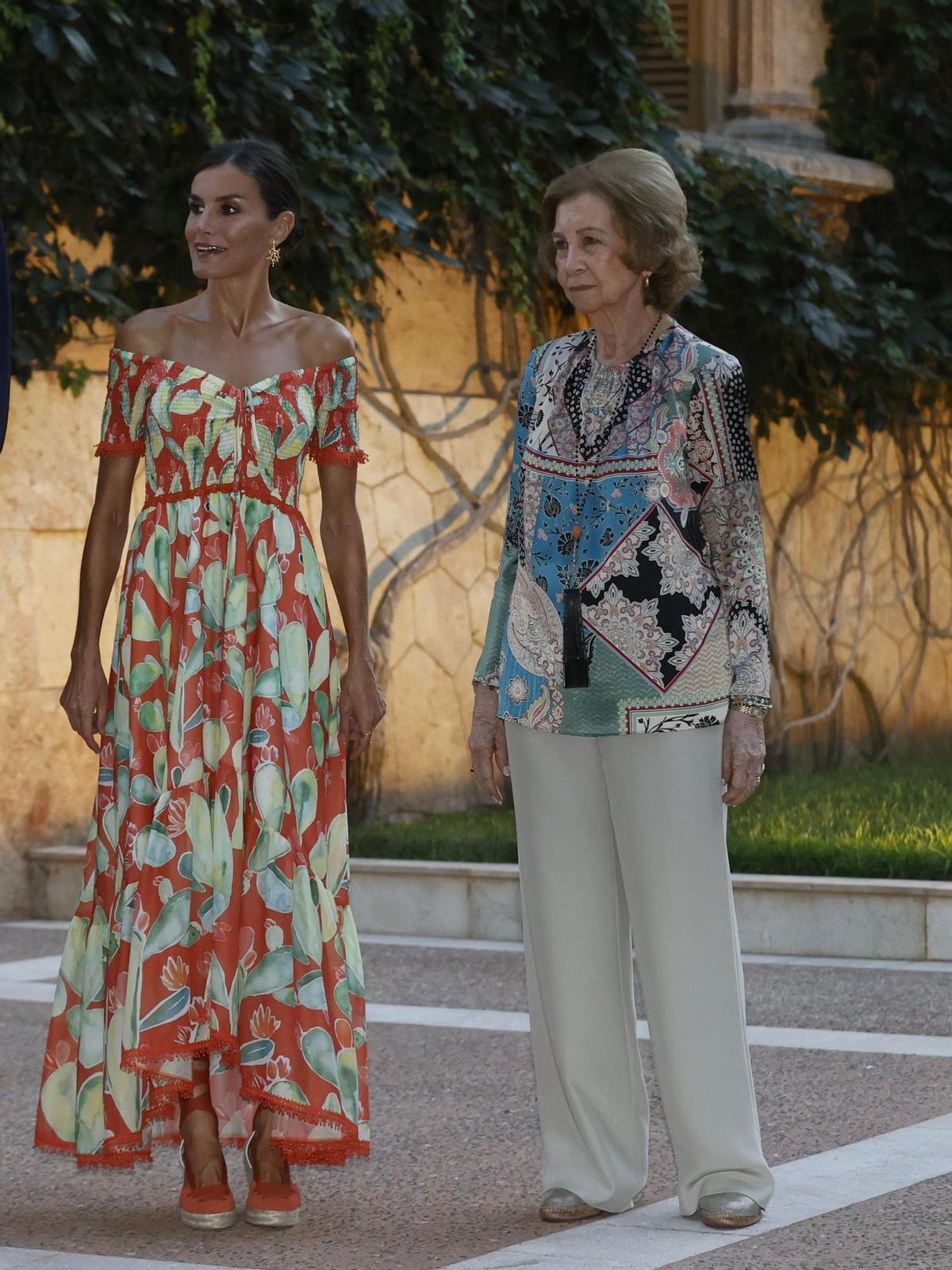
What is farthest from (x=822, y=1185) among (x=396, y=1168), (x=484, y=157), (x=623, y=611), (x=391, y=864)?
(x=484, y=157)

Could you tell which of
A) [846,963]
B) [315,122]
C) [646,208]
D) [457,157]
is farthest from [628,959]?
[457,157]

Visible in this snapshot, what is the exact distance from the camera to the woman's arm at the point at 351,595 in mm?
4082

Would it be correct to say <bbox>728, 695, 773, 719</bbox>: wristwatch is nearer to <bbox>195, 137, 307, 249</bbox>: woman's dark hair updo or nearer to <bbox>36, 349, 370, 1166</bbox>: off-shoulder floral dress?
<bbox>36, 349, 370, 1166</bbox>: off-shoulder floral dress

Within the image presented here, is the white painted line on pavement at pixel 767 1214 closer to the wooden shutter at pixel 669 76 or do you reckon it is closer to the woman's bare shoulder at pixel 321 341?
the woman's bare shoulder at pixel 321 341

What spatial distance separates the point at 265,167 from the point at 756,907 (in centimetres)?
379

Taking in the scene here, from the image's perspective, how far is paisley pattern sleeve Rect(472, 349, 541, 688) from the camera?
3988 millimetres

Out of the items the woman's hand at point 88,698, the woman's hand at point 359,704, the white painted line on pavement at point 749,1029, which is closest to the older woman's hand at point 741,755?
the woman's hand at point 359,704

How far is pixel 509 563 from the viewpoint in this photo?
13.1 ft

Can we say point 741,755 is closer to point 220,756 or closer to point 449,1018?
point 220,756

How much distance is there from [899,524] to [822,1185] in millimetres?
8860

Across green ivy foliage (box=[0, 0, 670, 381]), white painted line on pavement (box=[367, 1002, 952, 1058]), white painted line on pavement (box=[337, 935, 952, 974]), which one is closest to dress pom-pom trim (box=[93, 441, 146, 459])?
white painted line on pavement (box=[367, 1002, 952, 1058])

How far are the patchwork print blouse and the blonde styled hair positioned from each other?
0.11 metres

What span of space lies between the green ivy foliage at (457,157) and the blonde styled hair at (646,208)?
415cm

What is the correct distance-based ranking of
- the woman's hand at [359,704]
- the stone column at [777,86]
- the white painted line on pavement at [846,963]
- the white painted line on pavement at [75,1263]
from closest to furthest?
the white painted line on pavement at [75,1263] < the woman's hand at [359,704] < the white painted line on pavement at [846,963] < the stone column at [777,86]
